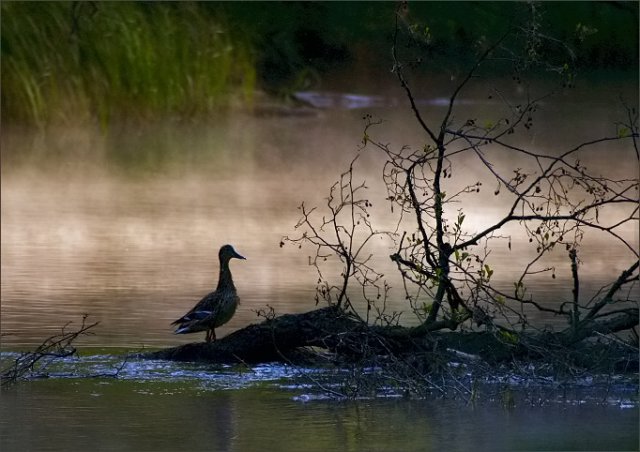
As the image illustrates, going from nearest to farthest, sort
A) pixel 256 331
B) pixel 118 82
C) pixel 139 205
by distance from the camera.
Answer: pixel 256 331 < pixel 139 205 < pixel 118 82

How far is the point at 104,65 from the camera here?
19.5 m

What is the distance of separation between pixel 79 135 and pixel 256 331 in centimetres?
1089

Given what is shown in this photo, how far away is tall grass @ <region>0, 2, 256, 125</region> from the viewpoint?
19.4 metres

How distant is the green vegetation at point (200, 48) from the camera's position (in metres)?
19.5

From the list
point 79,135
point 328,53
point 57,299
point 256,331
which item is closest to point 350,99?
point 328,53

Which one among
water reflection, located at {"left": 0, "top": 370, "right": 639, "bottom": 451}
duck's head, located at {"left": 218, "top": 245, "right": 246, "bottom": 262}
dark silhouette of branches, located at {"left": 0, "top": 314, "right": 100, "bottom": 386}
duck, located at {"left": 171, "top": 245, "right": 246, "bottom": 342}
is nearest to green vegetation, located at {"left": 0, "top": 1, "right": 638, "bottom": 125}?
duck's head, located at {"left": 218, "top": 245, "right": 246, "bottom": 262}

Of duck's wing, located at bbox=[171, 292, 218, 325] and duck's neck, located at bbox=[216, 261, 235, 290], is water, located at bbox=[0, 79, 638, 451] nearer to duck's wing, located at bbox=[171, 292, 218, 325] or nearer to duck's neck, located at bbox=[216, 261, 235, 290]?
duck's wing, located at bbox=[171, 292, 218, 325]

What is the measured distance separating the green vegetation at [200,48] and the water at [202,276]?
468 millimetres

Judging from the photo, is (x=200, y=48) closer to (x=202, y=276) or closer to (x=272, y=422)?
(x=202, y=276)

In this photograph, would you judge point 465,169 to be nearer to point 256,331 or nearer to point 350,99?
point 350,99

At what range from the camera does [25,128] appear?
758 inches

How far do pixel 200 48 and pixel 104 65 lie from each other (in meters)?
1.26

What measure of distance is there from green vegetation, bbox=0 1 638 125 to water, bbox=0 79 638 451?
47 centimetres

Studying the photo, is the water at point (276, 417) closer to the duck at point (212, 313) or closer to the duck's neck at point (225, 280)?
the duck at point (212, 313)
